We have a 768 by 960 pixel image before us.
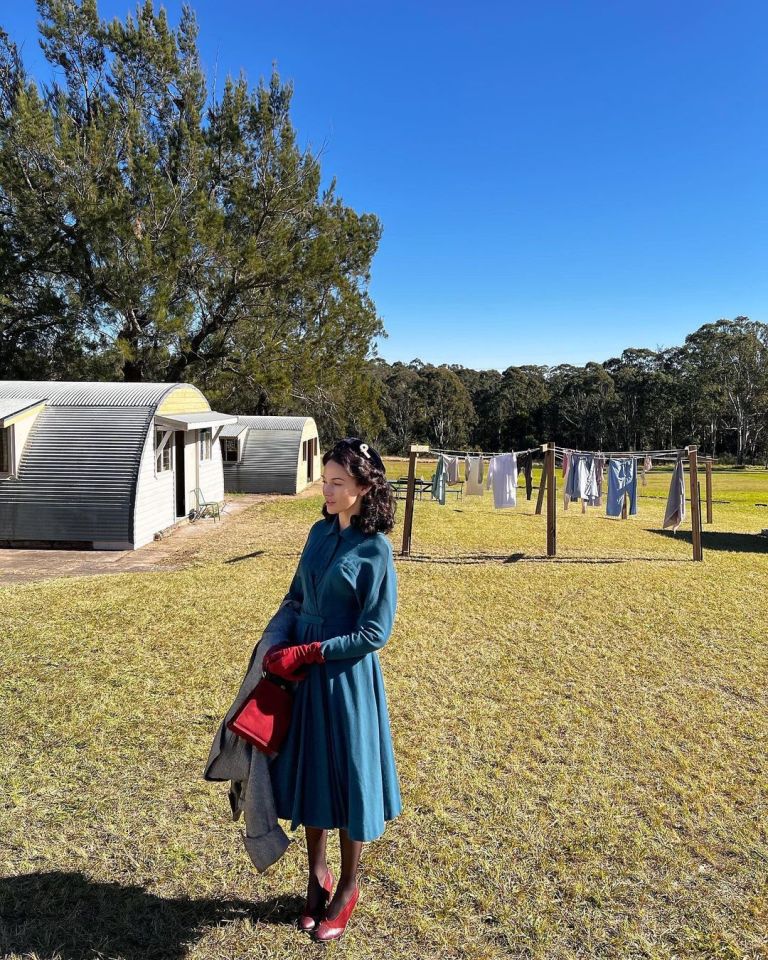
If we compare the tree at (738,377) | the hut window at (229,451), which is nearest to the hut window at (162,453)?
the hut window at (229,451)

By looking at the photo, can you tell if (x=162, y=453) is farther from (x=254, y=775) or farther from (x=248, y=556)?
(x=254, y=775)

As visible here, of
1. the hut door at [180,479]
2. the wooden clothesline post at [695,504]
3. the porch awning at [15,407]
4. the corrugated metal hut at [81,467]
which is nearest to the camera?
the wooden clothesline post at [695,504]

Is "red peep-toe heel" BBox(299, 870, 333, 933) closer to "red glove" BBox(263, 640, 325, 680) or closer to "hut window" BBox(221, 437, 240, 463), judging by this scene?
"red glove" BBox(263, 640, 325, 680)

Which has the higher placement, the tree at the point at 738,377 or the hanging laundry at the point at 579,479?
the tree at the point at 738,377

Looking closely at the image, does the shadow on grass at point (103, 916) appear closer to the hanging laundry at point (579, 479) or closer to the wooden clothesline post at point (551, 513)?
the wooden clothesline post at point (551, 513)

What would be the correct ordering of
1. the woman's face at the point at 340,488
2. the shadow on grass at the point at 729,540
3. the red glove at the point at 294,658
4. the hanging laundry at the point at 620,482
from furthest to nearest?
1. the shadow on grass at the point at 729,540
2. the hanging laundry at the point at 620,482
3. the woman's face at the point at 340,488
4. the red glove at the point at 294,658

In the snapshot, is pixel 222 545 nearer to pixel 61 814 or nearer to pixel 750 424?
pixel 61 814

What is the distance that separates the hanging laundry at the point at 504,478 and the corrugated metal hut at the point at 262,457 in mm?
8791

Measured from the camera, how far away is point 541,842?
326 cm

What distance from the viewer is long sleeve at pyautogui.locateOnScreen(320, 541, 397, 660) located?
7.48ft

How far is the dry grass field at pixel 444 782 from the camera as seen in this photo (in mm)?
2662

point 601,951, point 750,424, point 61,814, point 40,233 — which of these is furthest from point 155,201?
point 750,424

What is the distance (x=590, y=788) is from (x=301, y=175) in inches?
927

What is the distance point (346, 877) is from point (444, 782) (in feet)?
4.55
